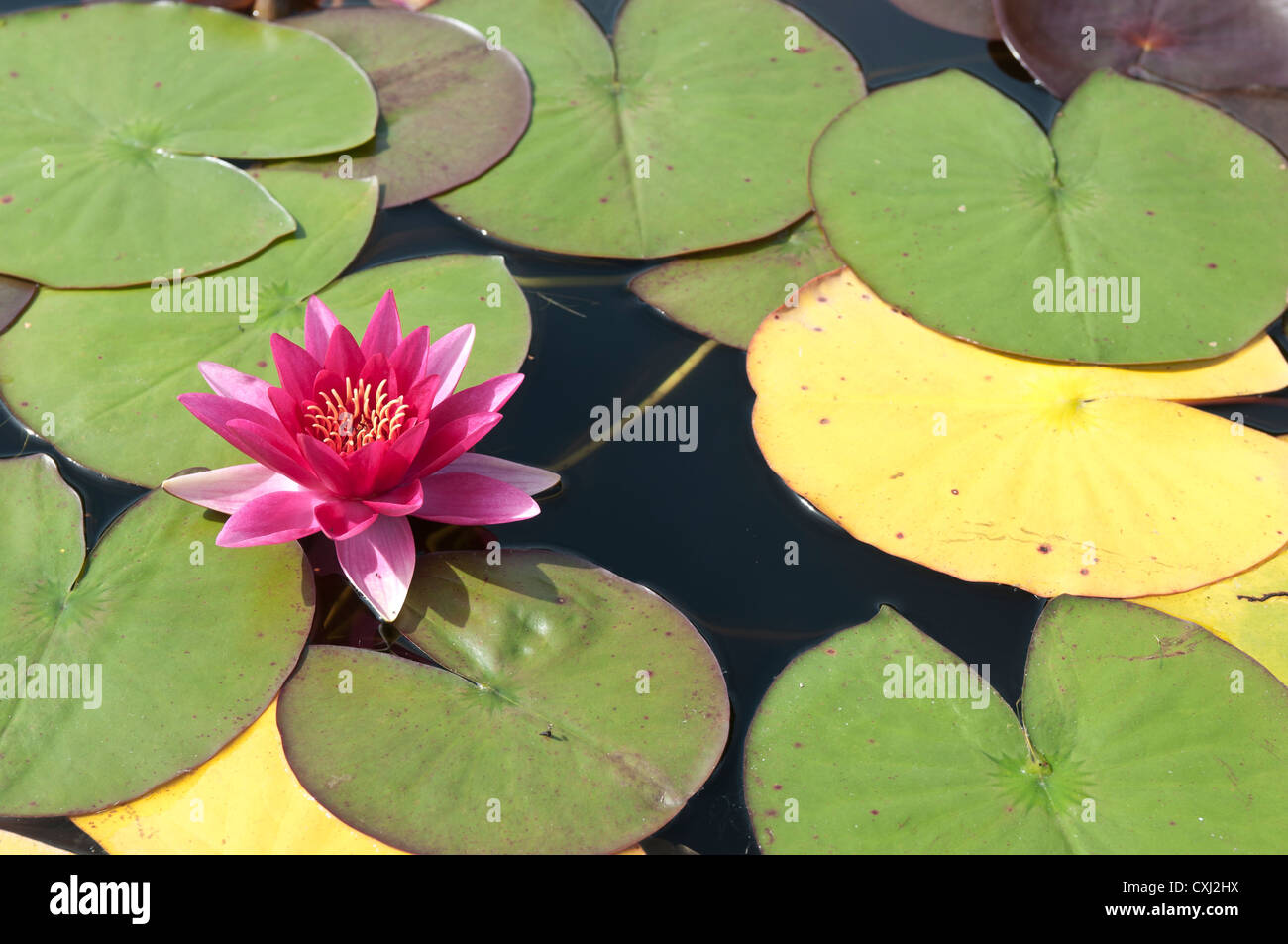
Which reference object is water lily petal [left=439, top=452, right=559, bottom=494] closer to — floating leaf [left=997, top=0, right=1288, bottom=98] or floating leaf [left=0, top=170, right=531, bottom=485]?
floating leaf [left=0, top=170, right=531, bottom=485]

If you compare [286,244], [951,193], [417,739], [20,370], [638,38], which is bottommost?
[417,739]

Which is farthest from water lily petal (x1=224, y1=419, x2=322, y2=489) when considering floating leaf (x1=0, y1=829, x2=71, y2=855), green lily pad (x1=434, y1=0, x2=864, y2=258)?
green lily pad (x1=434, y1=0, x2=864, y2=258)

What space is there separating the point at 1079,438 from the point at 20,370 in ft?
10.6

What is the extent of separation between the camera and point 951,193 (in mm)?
3385

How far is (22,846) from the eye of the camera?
82.1 inches

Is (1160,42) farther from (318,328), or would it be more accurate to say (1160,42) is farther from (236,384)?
(236,384)

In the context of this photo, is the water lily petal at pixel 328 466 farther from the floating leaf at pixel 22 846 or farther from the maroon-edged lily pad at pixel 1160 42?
the maroon-edged lily pad at pixel 1160 42

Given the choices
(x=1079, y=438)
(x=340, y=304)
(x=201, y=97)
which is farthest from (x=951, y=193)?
(x=201, y=97)

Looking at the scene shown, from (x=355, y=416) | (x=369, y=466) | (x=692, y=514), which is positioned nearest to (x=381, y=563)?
(x=369, y=466)

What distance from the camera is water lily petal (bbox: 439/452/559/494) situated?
261cm

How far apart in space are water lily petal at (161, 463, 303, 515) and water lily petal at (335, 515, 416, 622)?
23cm

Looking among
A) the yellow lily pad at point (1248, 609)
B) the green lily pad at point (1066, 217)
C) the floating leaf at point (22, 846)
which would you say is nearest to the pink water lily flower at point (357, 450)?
the floating leaf at point (22, 846)

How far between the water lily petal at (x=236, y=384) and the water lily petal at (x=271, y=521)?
28 centimetres
